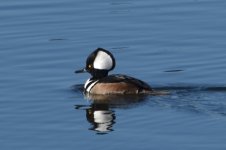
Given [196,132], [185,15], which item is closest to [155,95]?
[196,132]

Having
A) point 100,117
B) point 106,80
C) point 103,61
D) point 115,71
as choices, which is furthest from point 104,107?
point 115,71

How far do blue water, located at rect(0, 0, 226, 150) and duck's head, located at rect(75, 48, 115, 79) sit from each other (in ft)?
1.13

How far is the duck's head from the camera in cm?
2062

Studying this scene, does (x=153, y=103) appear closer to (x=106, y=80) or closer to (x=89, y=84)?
(x=106, y=80)

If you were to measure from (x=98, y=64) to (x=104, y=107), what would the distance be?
173 cm

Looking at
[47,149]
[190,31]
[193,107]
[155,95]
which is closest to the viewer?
[47,149]

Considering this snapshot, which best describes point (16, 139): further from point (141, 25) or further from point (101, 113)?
point (141, 25)

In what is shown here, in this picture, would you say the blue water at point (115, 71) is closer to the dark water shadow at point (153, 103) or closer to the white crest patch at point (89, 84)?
the dark water shadow at point (153, 103)

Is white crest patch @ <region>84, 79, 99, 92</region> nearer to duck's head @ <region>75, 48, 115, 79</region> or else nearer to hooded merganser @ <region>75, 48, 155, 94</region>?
hooded merganser @ <region>75, 48, 155, 94</region>

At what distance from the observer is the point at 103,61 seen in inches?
816

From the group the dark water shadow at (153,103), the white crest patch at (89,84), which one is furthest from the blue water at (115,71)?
the white crest patch at (89,84)

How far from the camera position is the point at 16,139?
16547mm

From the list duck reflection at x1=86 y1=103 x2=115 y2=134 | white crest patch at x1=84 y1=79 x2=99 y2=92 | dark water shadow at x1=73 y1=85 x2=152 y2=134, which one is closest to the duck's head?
white crest patch at x1=84 y1=79 x2=99 y2=92

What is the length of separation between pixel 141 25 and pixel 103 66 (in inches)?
162
